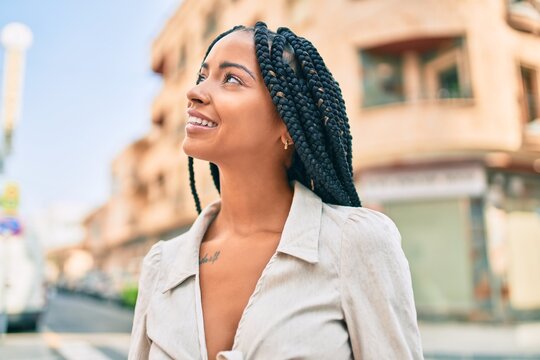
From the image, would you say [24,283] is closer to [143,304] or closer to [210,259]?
[143,304]

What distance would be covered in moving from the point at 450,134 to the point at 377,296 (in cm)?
1140

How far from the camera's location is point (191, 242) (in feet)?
4.39

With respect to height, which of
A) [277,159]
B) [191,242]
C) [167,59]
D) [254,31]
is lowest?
[191,242]

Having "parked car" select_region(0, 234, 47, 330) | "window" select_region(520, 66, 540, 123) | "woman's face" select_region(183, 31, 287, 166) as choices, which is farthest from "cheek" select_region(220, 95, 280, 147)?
"window" select_region(520, 66, 540, 123)

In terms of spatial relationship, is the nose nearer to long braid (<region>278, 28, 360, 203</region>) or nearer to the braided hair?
the braided hair

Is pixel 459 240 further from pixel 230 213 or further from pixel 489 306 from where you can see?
pixel 230 213

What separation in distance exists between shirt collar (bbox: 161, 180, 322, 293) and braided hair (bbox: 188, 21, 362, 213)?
8 cm

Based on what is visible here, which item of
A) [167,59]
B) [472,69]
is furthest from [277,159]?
[167,59]

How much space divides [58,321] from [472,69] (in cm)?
1293

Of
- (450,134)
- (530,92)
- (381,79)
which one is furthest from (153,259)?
(530,92)

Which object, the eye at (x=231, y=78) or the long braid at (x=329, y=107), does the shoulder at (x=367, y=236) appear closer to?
the long braid at (x=329, y=107)

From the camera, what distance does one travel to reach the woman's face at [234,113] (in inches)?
47.5

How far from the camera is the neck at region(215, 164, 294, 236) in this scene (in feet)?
4.21

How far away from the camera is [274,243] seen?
1.23 m
